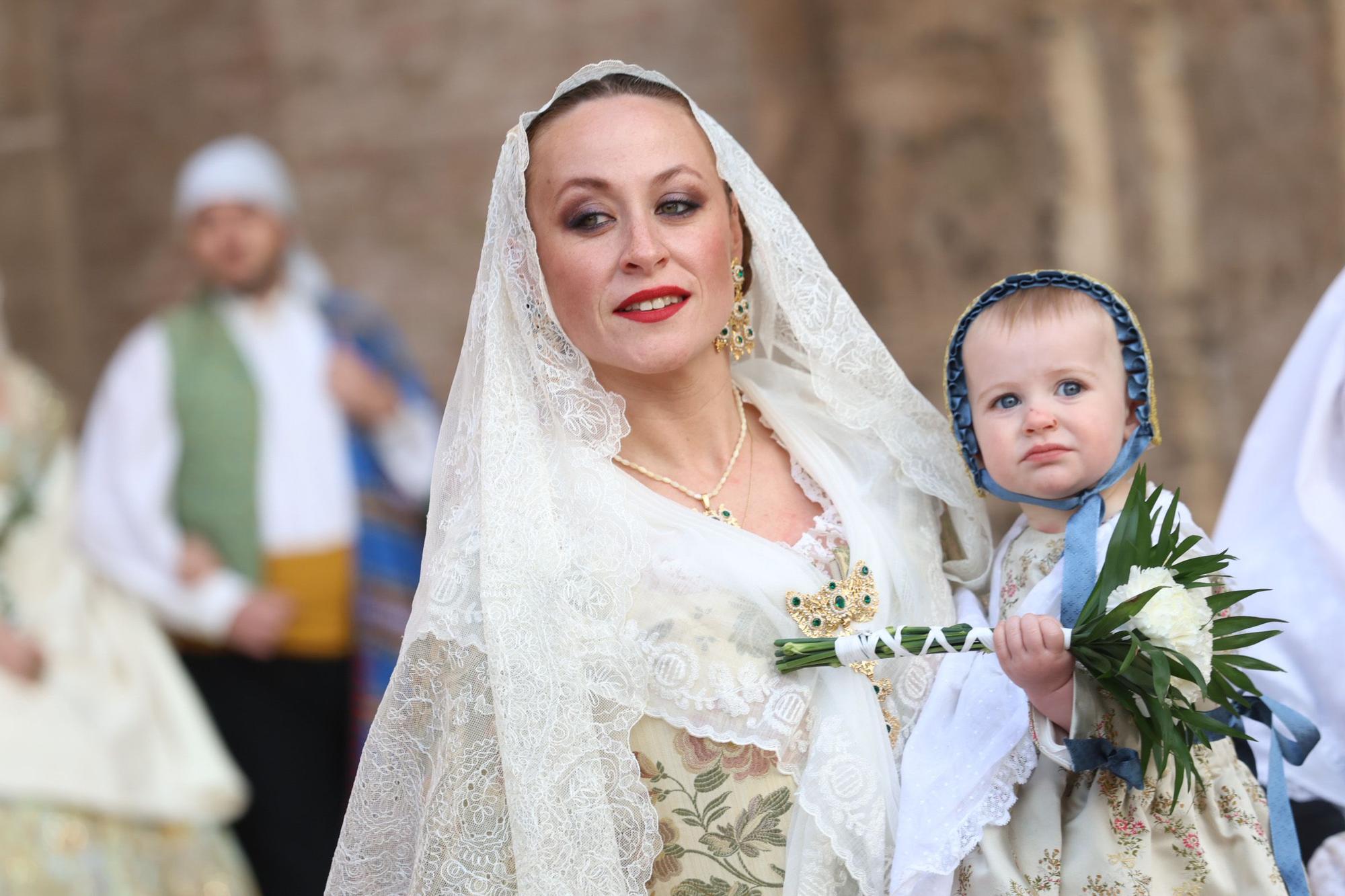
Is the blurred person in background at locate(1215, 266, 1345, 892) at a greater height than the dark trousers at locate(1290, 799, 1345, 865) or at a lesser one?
greater

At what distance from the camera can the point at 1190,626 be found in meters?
2.09

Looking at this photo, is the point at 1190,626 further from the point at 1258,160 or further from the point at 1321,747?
the point at 1258,160

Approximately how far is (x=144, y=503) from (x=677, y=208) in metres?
3.75

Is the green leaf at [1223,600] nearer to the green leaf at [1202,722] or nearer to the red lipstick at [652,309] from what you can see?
the green leaf at [1202,722]

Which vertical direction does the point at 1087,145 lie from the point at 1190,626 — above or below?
above

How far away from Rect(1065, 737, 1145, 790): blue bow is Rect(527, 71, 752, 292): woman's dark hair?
1.17 metres

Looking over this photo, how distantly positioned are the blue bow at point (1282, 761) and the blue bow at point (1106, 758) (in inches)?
5.3

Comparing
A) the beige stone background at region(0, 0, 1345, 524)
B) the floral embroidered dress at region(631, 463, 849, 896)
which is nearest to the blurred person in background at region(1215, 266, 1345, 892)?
the floral embroidered dress at region(631, 463, 849, 896)

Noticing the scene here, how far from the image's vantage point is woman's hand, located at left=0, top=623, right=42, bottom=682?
4965 millimetres

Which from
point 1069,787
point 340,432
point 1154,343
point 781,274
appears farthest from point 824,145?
point 1069,787

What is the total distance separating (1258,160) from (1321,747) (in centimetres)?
305

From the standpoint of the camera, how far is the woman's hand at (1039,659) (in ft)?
6.88

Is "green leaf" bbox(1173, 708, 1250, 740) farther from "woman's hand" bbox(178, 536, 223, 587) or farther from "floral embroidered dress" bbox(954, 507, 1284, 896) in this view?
"woman's hand" bbox(178, 536, 223, 587)

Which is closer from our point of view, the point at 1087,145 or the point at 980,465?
the point at 980,465
